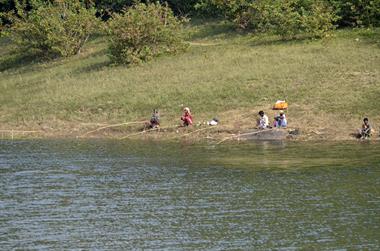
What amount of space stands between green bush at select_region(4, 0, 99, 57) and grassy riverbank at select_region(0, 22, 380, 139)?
13.9ft

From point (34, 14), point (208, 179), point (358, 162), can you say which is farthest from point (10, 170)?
point (34, 14)

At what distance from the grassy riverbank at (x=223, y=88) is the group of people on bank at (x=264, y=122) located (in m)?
0.56

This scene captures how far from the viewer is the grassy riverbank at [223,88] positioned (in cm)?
4419

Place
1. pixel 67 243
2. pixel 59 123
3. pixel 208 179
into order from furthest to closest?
1. pixel 59 123
2. pixel 208 179
3. pixel 67 243

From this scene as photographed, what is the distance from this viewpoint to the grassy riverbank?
44.2m

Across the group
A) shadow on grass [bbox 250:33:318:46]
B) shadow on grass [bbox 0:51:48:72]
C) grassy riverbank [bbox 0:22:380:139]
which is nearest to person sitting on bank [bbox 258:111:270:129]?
grassy riverbank [bbox 0:22:380:139]

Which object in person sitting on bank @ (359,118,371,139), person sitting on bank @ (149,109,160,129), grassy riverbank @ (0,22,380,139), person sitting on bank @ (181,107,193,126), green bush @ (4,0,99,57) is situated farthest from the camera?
green bush @ (4,0,99,57)

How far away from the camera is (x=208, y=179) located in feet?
98.2

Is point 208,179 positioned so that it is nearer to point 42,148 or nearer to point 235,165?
point 235,165

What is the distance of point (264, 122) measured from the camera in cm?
4188

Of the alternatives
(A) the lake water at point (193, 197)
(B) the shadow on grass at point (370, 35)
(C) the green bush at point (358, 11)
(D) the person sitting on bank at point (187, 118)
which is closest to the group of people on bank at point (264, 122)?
(D) the person sitting on bank at point (187, 118)

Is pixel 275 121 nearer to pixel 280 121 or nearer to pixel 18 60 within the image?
pixel 280 121

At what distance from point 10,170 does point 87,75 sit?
2269 cm

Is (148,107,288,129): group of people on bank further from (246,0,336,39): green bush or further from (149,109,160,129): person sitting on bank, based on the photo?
(246,0,336,39): green bush
